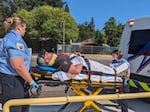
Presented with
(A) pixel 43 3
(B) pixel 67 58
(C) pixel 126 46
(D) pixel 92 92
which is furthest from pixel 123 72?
(A) pixel 43 3

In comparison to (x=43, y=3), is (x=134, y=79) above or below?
below

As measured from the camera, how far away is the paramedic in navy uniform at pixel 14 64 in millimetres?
4180

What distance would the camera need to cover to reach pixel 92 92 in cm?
659

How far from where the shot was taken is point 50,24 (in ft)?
182

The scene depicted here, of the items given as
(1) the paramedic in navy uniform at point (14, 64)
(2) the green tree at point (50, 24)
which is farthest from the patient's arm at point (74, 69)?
(2) the green tree at point (50, 24)

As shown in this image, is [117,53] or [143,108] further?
[143,108]

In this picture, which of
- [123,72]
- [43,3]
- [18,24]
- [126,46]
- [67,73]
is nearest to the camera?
[18,24]

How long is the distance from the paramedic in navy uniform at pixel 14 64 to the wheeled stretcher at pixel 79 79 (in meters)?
1.52

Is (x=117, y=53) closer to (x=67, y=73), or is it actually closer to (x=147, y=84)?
(x=147, y=84)

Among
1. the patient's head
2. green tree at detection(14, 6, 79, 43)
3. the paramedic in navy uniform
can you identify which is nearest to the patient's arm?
the patient's head

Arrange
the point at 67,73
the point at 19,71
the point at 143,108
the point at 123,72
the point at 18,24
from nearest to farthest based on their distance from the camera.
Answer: the point at 19,71 → the point at 18,24 → the point at 67,73 → the point at 123,72 → the point at 143,108

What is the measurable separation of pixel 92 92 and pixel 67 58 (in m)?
0.89

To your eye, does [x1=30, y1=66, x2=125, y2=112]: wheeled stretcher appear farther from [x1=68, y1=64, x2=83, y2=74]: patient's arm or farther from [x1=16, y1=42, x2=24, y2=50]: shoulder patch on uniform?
[x1=16, y1=42, x2=24, y2=50]: shoulder patch on uniform

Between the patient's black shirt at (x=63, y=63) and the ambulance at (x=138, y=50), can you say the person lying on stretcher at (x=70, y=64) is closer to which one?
the patient's black shirt at (x=63, y=63)
